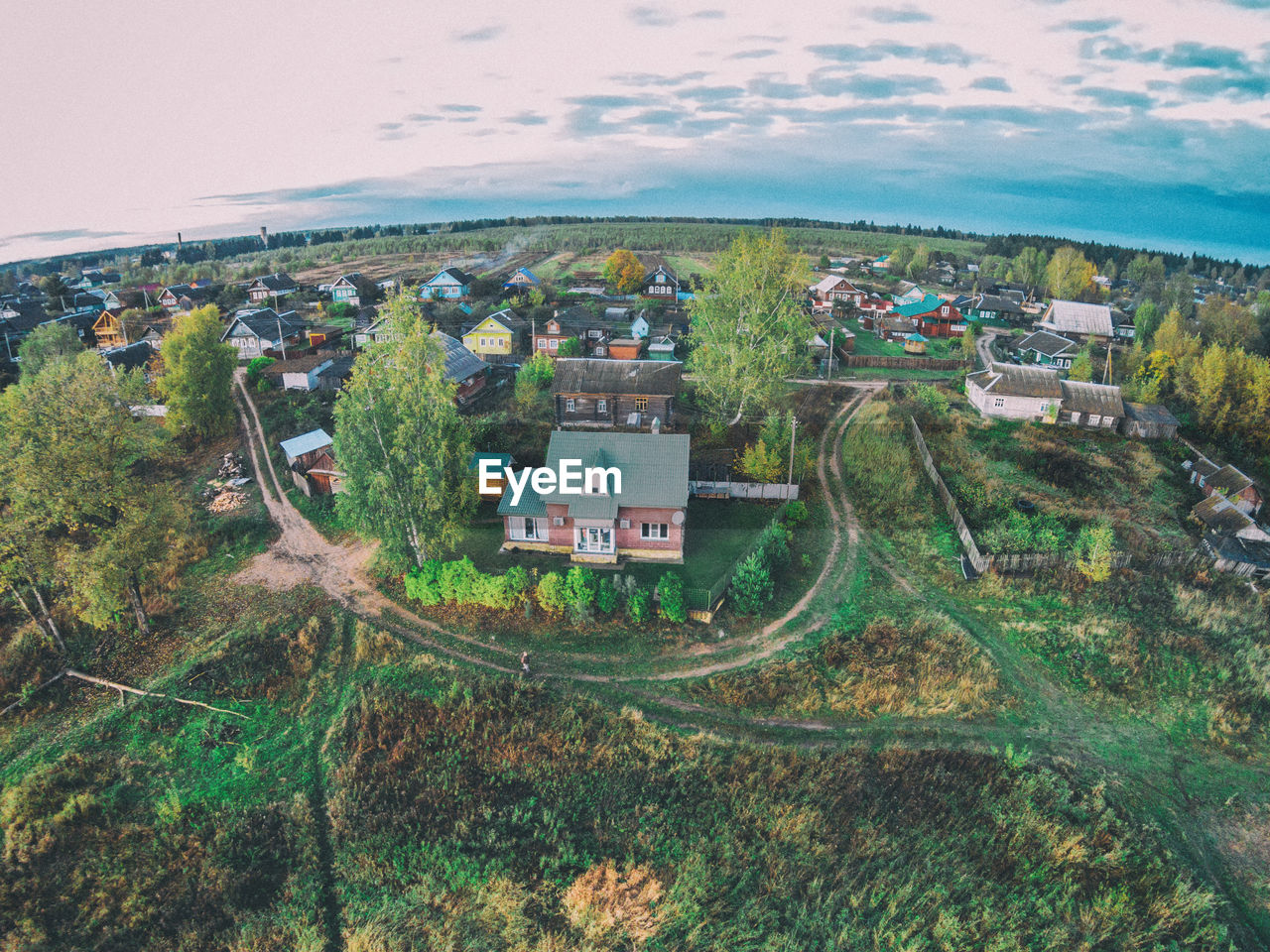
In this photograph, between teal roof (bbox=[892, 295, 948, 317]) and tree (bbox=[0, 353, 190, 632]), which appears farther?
teal roof (bbox=[892, 295, 948, 317])

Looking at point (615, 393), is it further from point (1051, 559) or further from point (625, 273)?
point (625, 273)

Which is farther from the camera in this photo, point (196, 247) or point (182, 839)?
point (196, 247)

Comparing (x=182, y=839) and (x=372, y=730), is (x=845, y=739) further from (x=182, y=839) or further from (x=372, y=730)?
(x=182, y=839)

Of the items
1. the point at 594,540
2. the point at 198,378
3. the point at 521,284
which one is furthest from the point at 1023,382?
the point at 521,284

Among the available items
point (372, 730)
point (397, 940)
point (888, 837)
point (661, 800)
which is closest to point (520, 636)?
point (372, 730)

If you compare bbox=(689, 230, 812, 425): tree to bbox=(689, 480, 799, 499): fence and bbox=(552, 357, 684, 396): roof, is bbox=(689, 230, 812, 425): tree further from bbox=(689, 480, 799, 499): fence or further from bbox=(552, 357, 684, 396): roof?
bbox=(689, 480, 799, 499): fence

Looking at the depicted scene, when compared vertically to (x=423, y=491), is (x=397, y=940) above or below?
below

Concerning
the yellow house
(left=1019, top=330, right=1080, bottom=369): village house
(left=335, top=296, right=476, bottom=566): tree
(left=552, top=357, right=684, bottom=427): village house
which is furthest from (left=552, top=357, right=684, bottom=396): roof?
(left=1019, top=330, right=1080, bottom=369): village house
